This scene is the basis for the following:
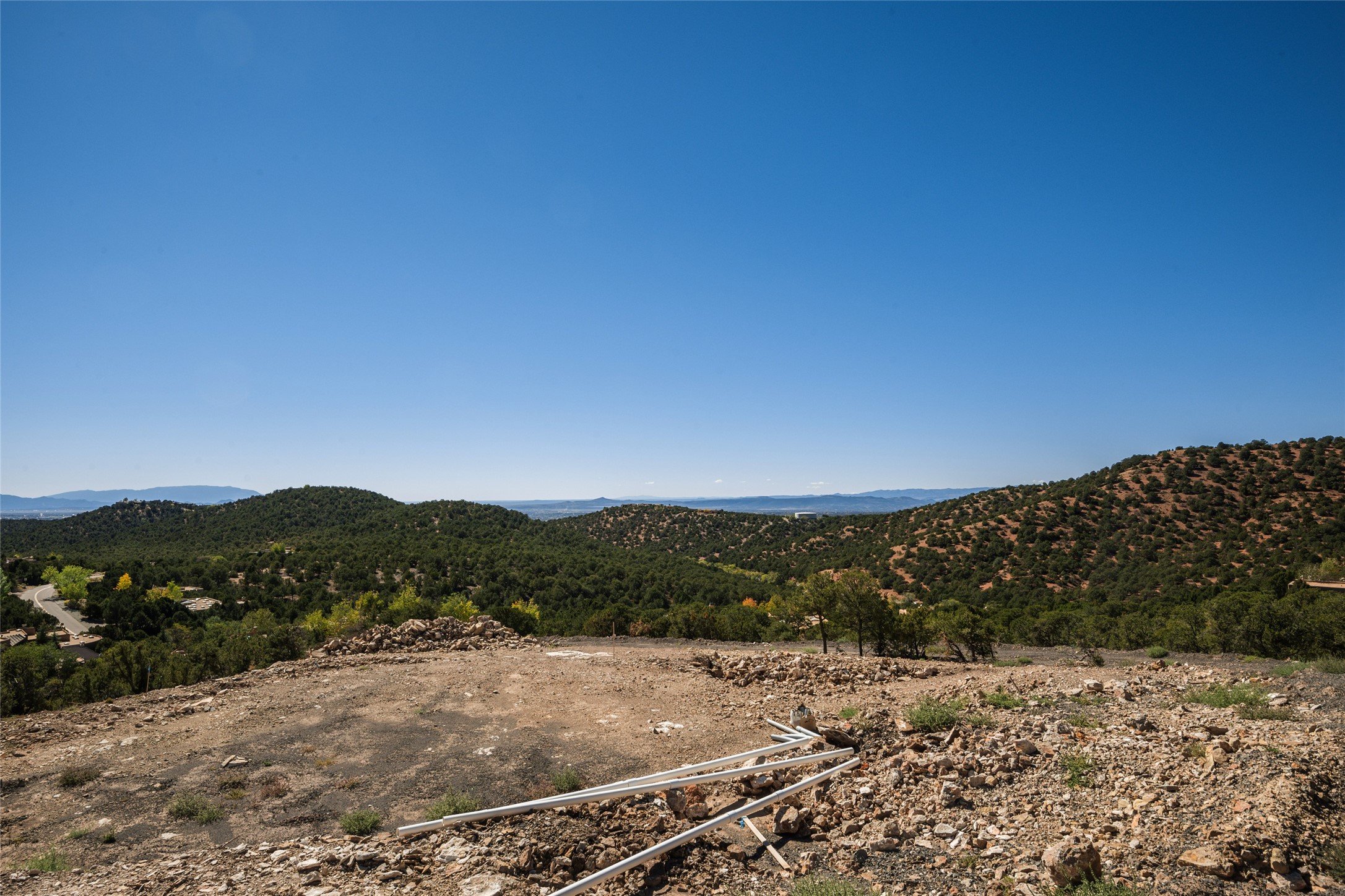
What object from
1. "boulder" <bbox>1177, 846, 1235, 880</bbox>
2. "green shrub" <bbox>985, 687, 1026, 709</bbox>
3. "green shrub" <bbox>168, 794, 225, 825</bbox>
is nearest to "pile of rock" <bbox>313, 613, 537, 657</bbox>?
"green shrub" <bbox>168, 794, 225, 825</bbox>

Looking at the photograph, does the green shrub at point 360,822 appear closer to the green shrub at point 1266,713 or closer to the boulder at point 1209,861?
the boulder at point 1209,861

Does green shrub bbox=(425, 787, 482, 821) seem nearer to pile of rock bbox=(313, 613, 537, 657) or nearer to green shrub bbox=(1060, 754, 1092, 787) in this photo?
green shrub bbox=(1060, 754, 1092, 787)

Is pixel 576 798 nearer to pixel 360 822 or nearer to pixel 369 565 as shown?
pixel 360 822

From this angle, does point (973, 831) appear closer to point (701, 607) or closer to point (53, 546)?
point (701, 607)

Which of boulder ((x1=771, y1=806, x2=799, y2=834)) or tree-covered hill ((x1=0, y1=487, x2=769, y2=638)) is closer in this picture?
boulder ((x1=771, y1=806, x2=799, y2=834))

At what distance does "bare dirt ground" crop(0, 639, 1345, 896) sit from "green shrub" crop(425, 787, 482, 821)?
1.67ft

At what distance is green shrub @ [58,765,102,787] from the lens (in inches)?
400

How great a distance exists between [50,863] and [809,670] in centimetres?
1495

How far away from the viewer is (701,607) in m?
33.6

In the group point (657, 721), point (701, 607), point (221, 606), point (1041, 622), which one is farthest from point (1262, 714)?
point (221, 606)

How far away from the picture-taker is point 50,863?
7648 millimetres

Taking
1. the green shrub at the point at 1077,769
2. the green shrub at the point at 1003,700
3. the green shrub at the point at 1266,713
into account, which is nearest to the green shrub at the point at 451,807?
the green shrub at the point at 1077,769

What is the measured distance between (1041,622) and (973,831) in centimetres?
2318

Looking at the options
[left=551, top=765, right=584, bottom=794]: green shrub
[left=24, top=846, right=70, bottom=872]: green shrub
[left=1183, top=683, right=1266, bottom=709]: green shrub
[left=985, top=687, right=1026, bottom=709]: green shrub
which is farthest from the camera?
[left=985, top=687, right=1026, bottom=709]: green shrub
